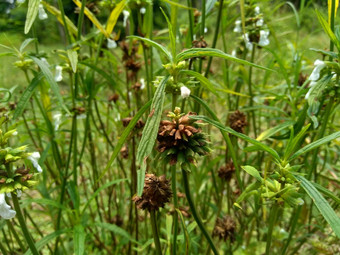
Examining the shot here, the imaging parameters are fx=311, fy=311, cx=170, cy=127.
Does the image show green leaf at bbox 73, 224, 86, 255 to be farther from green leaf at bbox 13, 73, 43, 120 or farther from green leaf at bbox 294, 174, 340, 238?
green leaf at bbox 294, 174, 340, 238

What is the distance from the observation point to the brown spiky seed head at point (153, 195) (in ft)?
1.81

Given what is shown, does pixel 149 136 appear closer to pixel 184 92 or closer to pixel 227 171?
pixel 184 92

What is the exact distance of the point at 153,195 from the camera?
1.82 ft

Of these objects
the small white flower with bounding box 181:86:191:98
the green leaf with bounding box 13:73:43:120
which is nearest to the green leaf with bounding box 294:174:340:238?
the small white flower with bounding box 181:86:191:98

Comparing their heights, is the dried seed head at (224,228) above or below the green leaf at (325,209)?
below

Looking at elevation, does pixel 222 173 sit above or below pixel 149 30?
below

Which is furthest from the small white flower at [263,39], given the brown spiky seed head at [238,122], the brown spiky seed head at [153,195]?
the brown spiky seed head at [153,195]

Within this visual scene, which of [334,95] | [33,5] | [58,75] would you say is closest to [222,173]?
[334,95]

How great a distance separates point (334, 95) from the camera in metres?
0.63

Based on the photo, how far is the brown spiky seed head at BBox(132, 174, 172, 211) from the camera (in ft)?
1.81

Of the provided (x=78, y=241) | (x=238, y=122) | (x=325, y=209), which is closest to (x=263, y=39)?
(x=238, y=122)

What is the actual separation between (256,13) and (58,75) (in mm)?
724

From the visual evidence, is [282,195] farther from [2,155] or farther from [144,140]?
[2,155]

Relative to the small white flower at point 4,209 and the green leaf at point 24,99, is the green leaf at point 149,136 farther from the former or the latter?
the green leaf at point 24,99
